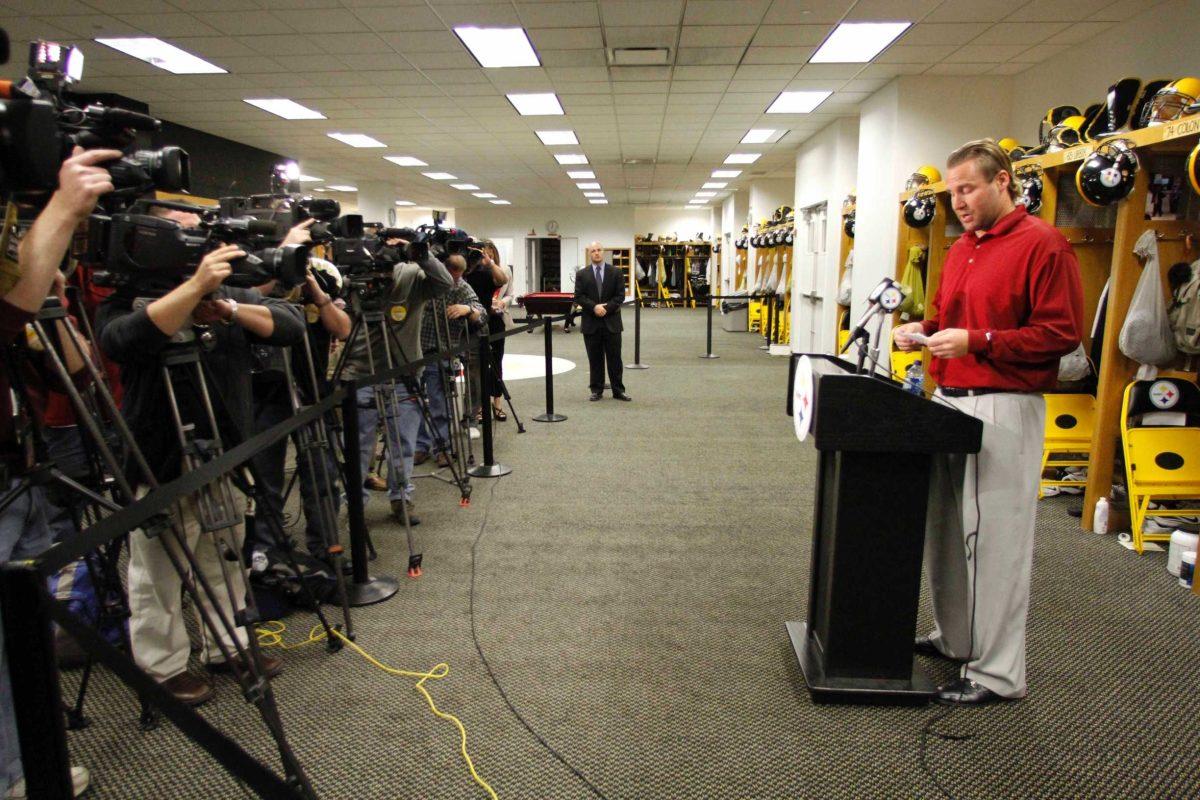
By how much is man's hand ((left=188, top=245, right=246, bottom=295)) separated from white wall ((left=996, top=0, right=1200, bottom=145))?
5.17m

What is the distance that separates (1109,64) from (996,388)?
5001 mm

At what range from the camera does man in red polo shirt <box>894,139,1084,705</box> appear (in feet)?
6.26

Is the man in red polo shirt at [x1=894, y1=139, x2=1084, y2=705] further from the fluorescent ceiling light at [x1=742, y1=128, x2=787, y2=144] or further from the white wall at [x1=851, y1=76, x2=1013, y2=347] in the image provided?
the fluorescent ceiling light at [x1=742, y1=128, x2=787, y2=144]

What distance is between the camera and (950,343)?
1.94 m

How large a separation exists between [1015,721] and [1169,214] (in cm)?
282

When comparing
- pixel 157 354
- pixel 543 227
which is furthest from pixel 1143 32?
pixel 543 227

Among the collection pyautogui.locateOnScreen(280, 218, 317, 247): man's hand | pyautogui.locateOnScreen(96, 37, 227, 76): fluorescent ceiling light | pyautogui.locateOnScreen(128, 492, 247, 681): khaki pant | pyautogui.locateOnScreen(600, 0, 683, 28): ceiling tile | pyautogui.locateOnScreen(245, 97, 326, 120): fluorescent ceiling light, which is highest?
pyautogui.locateOnScreen(245, 97, 326, 120): fluorescent ceiling light

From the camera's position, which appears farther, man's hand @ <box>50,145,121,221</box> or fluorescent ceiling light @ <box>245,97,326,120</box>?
fluorescent ceiling light @ <box>245,97,326,120</box>

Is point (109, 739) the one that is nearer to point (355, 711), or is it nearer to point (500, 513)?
point (355, 711)

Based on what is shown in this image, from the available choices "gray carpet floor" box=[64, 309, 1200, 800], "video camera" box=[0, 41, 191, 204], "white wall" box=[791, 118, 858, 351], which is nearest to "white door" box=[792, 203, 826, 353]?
"white wall" box=[791, 118, 858, 351]

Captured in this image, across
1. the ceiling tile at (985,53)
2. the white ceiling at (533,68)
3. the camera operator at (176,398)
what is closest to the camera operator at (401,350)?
the camera operator at (176,398)

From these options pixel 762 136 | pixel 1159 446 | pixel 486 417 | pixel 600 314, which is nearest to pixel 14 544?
pixel 486 417

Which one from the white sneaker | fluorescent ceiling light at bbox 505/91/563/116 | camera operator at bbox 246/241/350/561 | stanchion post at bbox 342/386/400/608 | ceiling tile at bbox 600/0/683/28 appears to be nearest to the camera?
the white sneaker

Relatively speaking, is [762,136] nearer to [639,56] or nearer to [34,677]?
[639,56]
